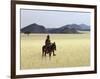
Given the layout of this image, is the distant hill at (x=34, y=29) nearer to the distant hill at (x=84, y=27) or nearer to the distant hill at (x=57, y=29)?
the distant hill at (x=57, y=29)

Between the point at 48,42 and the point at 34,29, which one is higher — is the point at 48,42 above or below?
below

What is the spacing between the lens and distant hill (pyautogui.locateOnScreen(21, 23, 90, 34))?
6.22 feet

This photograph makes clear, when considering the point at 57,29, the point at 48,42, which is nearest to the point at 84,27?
the point at 57,29

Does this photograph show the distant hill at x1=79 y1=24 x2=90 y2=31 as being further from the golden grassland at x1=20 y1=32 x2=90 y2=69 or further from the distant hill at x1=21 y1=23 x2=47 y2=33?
the distant hill at x1=21 y1=23 x2=47 y2=33

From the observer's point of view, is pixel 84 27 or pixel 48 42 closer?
pixel 48 42

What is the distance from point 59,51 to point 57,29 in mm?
202

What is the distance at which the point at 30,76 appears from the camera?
188 centimetres

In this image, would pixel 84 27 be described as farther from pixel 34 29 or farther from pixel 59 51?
pixel 34 29

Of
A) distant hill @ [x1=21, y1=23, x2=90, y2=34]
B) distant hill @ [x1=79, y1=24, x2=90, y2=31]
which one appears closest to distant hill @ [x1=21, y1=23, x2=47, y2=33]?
distant hill @ [x1=21, y1=23, x2=90, y2=34]

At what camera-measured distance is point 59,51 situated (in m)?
1.99

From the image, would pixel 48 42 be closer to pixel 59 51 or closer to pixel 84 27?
pixel 59 51
